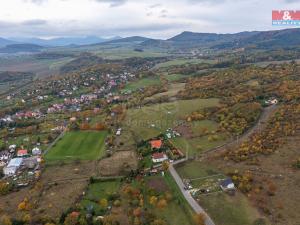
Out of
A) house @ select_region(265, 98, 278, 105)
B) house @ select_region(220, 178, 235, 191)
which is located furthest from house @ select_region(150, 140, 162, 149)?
house @ select_region(265, 98, 278, 105)

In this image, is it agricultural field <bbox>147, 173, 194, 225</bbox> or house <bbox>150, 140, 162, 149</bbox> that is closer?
agricultural field <bbox>147, 173, 194, 225</bbox>

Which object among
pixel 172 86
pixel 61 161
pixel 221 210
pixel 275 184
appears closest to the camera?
pixel 221 210

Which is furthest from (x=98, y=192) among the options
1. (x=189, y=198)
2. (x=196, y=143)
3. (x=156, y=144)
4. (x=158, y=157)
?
(x=196, y=143)

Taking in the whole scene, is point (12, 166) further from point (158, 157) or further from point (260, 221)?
point (260, 221)

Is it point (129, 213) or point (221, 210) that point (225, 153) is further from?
point (129, 213)

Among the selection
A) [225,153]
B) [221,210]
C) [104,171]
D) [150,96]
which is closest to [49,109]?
[150,96]

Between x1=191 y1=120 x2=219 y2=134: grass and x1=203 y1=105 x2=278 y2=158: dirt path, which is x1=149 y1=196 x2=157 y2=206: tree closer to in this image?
x1=203 y1=105 x2=278 y2=158: dirt path
